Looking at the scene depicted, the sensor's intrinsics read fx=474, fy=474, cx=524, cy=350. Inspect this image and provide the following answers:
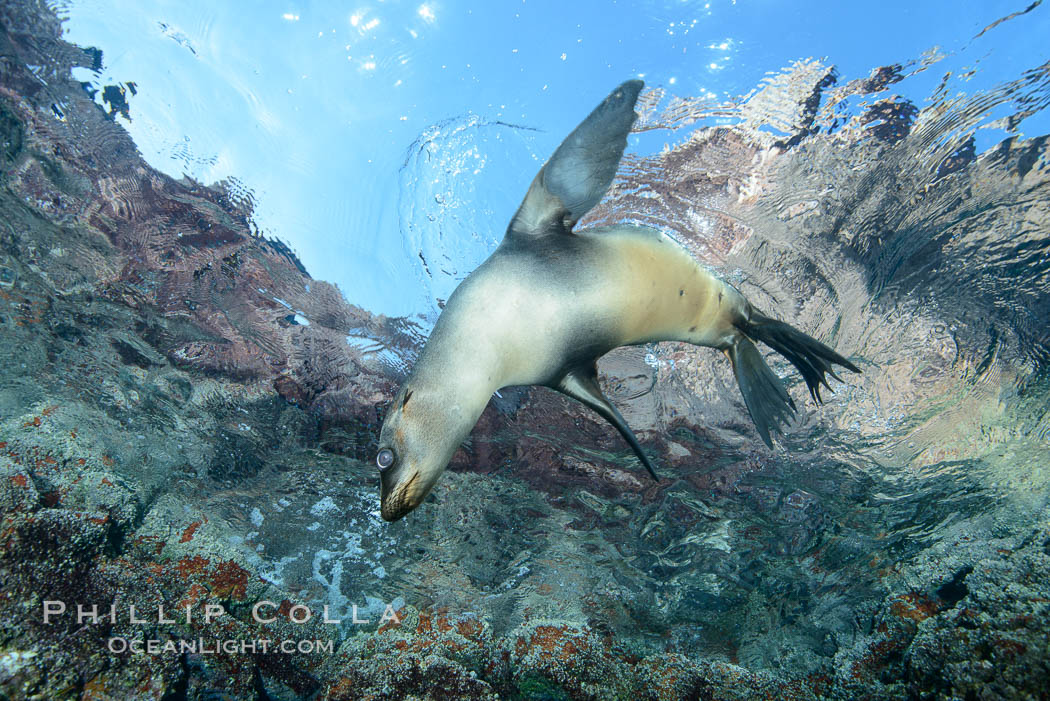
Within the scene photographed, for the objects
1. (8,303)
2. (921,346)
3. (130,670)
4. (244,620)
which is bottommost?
(244,620)

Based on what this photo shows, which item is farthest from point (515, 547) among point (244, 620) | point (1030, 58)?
point (1030, 58)

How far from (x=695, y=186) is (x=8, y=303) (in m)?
8.68

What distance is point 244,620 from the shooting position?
255 inches

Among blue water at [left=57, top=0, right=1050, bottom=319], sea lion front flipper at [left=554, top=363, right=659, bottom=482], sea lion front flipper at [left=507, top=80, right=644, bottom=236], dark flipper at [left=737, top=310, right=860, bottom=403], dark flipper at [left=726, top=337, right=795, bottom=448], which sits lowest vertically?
sea lion front flipper at [left=554, top=363, right=659, bottom=482]

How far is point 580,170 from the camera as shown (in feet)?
8.55

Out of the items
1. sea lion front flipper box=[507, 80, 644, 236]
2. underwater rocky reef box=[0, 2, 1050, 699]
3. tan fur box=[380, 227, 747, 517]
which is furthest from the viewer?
underwater rocky reef box=[0, 2, 1050, 699]

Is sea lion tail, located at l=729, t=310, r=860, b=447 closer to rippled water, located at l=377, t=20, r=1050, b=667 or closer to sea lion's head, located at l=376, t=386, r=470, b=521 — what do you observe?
rippled water, located at l=377, t=20, r=1050, b=667

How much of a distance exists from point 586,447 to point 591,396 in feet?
13.3

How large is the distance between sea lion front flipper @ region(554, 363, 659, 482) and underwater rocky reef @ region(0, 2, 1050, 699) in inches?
105

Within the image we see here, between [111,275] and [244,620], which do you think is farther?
[244,620]

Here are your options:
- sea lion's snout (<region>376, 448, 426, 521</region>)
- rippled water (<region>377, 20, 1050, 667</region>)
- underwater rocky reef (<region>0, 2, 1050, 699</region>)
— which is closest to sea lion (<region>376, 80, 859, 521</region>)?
sea lion's snout (<region>376, 448, 426, 521</region>)

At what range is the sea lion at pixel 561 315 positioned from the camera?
1985 mm

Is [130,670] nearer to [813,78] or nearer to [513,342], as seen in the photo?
[513,342]

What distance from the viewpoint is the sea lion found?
1985 mm
